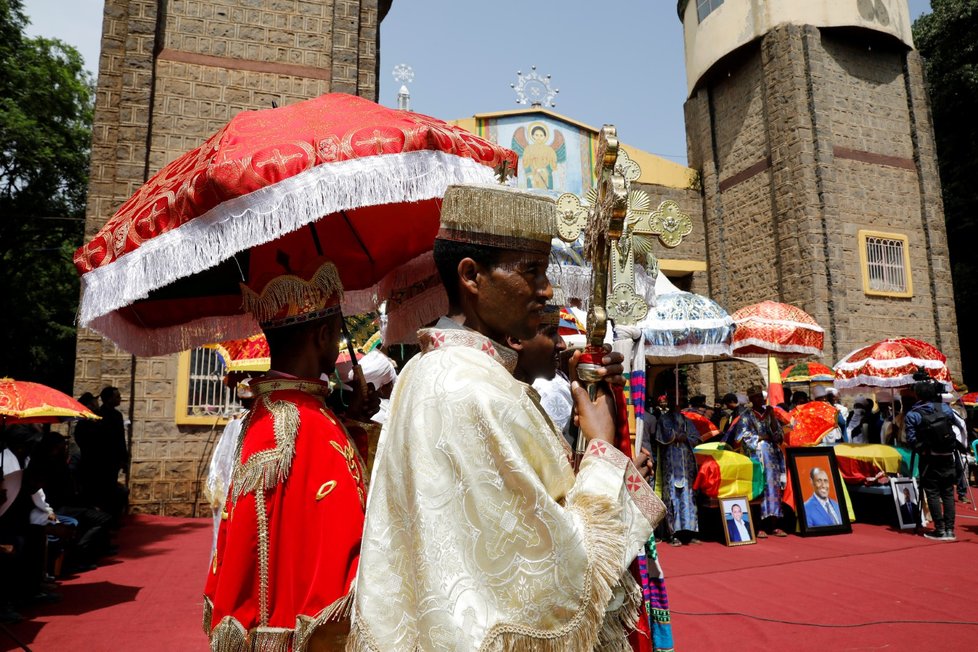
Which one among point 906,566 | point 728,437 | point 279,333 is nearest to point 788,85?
point 728,437

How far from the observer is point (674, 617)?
212 inches

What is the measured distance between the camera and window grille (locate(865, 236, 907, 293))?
17547 millimetres

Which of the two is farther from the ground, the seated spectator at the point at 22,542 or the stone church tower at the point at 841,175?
the stone church tower at the point at 841,175

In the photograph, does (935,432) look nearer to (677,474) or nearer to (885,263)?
(677,474)

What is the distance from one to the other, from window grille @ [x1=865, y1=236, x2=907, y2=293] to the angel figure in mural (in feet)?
29.5

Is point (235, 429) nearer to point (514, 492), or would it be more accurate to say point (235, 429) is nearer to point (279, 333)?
point (279, 333)

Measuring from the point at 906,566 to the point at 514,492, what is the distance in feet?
25.0

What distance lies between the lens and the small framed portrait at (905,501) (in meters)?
9.16

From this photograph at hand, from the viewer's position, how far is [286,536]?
2.10 metres

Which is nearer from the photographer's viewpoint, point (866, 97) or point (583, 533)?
point (583, 533)

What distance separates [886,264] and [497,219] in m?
19.4

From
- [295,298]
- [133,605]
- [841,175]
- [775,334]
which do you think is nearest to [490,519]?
[295,298]

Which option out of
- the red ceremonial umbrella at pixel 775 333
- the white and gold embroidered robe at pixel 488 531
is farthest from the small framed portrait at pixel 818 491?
the white and gold embroidered robe at pixel 488 531

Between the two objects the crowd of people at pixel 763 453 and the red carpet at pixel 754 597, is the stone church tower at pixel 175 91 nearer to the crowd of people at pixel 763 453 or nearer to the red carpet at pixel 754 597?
the red carpet at pixel 754 597
